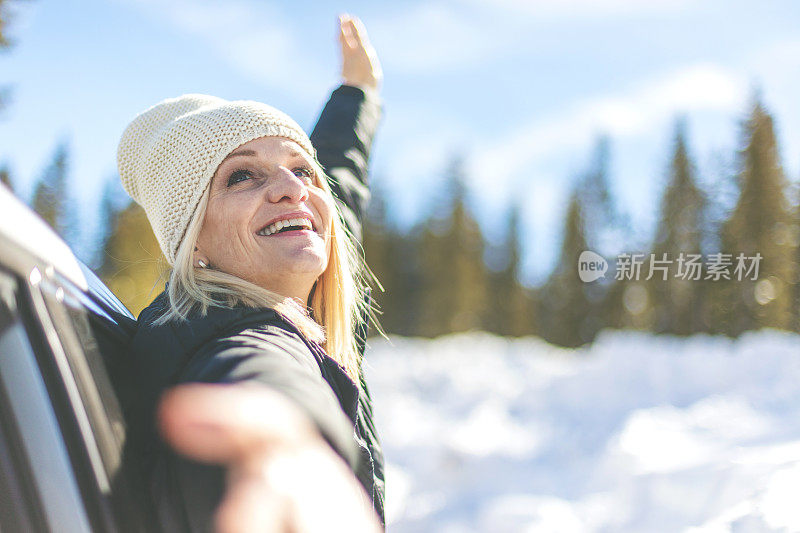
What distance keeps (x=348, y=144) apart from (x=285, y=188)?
4.39ft

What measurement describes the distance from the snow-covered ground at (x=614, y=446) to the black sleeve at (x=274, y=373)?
6.73ft

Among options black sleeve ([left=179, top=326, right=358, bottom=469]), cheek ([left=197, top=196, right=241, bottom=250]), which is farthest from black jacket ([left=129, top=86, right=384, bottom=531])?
cheek ([left=197, top=196, right=241, bottom=250])

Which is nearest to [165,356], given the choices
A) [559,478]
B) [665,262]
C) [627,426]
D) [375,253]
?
[559,478]

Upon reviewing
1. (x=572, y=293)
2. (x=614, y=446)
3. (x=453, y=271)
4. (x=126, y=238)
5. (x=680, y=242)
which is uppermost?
(x=614, y=446)

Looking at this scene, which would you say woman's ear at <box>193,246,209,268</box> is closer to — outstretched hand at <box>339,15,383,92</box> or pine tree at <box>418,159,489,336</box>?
outstretched hand at <box>339,15,383,92</box>

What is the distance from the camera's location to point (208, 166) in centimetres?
217

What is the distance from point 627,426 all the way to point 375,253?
38430mm

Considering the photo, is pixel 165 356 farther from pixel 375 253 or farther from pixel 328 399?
pixel 375 253

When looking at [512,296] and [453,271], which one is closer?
[453,271]

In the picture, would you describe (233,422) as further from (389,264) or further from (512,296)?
(512,296)

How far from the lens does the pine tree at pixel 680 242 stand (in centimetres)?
2856

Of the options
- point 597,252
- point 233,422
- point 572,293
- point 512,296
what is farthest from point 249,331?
point 512,296

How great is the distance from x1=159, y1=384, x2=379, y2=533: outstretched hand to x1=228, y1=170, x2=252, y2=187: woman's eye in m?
1.17

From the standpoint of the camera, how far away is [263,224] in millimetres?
2125
